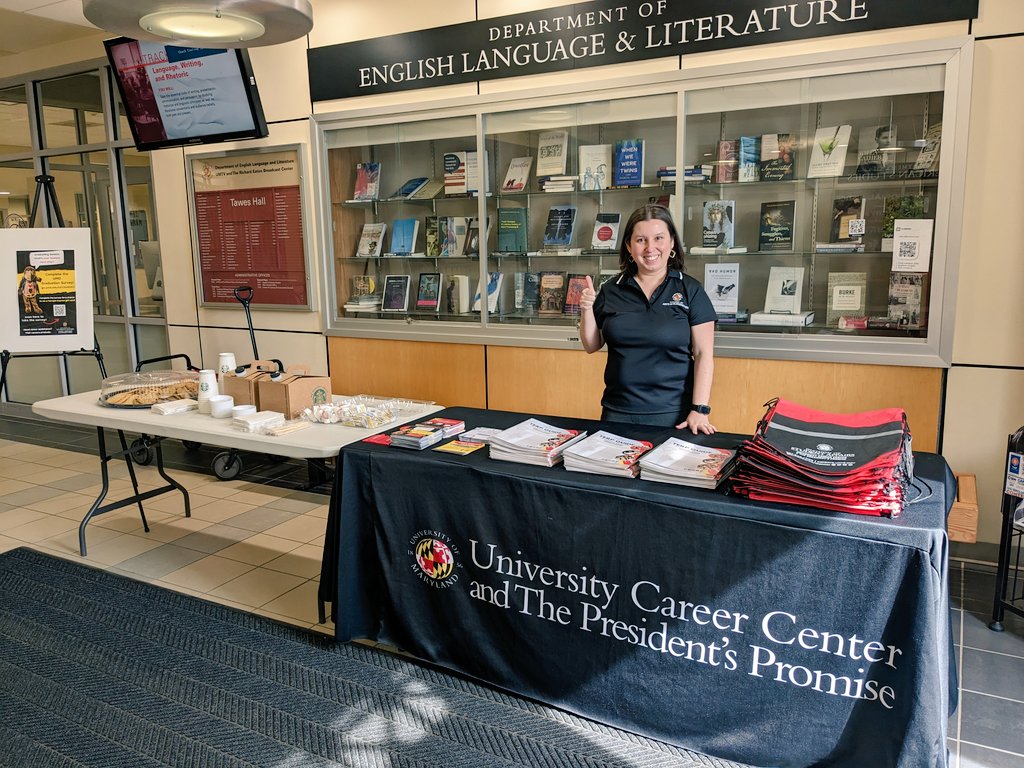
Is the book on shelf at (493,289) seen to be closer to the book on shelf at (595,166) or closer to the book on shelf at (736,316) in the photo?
the book on shelf at (595,166)

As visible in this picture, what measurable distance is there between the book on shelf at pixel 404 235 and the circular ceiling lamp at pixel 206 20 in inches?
101

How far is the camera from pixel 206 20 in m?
2.27

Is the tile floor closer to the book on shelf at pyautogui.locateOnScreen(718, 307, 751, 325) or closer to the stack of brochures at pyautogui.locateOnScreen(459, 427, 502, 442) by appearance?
the stack of brochures at pyautogui.locateOnScreen(459, 427, 502, 442)

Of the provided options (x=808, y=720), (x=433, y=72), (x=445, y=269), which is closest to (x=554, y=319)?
(x=445, y=269)

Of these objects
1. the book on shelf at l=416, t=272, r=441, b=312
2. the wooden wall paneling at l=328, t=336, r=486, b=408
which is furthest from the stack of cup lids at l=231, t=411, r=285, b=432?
the book on shelf at l=416, t=272, r=441, b=312

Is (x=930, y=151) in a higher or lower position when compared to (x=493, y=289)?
higher

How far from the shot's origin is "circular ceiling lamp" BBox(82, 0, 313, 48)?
206cm

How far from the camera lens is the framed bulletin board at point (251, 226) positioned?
5285mm

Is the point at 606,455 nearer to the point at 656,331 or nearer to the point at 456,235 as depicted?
the point at 656,331

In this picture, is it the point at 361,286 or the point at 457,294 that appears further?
the point at 361,286

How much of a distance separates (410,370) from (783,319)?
2426mm

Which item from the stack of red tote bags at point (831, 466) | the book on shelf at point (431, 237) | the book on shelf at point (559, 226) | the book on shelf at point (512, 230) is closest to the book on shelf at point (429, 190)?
the book on shelf at point (431, 237)

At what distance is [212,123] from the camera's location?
5.15 m

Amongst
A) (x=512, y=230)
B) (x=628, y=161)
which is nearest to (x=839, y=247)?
(x=628, y=161)
